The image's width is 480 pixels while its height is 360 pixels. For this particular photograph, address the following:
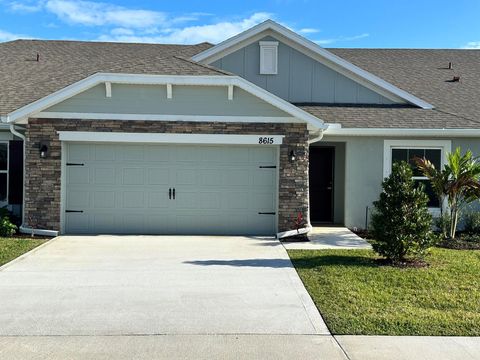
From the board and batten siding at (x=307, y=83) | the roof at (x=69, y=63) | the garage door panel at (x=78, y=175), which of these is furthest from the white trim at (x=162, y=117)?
the board and batten siding at (x=307, y=83)

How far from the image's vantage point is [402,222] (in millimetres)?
8930

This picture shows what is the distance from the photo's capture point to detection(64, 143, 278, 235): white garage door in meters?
12.3

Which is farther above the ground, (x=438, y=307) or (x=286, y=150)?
(x=286, y=150)

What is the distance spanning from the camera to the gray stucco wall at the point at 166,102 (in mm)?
11867

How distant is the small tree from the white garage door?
378 centimetres

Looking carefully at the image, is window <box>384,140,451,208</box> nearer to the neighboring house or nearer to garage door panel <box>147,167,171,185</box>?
the neighboring house

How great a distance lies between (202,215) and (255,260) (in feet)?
10.9

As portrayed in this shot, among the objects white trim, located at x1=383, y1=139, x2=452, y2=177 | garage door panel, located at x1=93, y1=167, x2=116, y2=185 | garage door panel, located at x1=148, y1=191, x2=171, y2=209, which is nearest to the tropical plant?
white trim, located at x1=383, y1=139, x2=452, y2=177

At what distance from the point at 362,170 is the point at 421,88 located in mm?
4592

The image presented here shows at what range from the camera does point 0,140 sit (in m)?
13.2

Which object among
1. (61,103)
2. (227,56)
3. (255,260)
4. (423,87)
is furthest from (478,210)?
(61,103)

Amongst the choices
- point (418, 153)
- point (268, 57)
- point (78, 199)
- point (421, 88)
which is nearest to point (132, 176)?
point (78, 199)

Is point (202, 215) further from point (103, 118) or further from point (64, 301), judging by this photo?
point (64, 301)

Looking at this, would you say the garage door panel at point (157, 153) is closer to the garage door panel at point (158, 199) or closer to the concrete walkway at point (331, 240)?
the garage door panel at point (158, 199)
